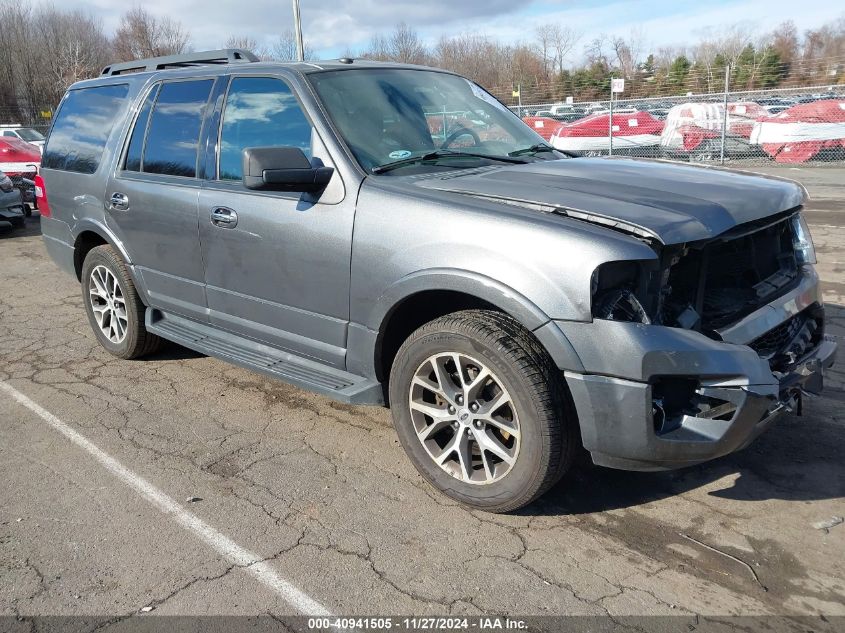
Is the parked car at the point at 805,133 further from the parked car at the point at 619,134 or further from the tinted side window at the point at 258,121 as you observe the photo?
the tinted side window at the point at 258,121

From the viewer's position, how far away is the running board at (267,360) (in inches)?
140

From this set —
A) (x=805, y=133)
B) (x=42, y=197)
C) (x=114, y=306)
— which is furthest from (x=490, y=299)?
(x=805, y=133)

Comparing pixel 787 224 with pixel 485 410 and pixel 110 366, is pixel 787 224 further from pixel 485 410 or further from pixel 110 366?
pixel 110 366

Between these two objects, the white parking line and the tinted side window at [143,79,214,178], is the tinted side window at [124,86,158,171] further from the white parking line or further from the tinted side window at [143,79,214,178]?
the white parking line

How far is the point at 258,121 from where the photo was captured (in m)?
3.98

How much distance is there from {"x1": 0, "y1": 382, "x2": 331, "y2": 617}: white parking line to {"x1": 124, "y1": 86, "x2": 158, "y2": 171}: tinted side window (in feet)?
5.69

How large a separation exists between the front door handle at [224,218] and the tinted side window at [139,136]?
103 cm

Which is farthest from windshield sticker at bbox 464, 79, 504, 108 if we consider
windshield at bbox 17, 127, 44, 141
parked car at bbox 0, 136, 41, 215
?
windshield at bbox 17, 127, 44, 141

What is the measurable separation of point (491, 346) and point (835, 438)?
215 centimetres

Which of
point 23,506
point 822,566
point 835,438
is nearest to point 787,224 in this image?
point 835,438

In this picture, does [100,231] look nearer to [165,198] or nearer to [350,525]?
[165,198]

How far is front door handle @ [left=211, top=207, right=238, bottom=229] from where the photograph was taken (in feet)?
13.1

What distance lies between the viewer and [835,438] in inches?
149

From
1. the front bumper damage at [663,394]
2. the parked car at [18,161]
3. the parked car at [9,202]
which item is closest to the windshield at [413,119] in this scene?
the front bumper damage at [663,394]
